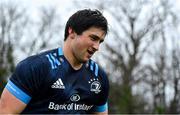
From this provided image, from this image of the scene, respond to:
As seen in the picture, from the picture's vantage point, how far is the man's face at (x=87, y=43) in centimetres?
376

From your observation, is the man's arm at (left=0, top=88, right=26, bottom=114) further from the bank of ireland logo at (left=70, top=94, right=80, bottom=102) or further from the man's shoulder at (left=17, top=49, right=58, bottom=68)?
the bank of ireland logo at (left=70, top=94, right=80, bottom=102)

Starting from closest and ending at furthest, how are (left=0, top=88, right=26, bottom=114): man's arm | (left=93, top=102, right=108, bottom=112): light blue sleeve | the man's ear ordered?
(left=0, top=88, right=26, bottom=114): man's arm < the man's ear < (left=93, top=102, right=108, bottom=112): light blue sleeve

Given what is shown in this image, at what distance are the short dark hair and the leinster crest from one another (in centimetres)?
46

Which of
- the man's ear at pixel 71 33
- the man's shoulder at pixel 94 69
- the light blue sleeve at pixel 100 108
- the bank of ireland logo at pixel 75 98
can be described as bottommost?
the light blue sleeve at pixel 100 108

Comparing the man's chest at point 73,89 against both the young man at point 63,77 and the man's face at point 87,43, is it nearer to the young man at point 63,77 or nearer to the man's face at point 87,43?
the young man at point 63,77

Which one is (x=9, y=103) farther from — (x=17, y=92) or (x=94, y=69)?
(x=94, y=69)

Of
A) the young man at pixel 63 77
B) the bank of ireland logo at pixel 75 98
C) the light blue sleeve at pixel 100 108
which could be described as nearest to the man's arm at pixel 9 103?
the young man at pixel 63 77

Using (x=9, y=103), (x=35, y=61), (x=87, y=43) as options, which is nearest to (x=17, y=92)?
(x=9, y=103)

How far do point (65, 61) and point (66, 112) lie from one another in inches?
16.0

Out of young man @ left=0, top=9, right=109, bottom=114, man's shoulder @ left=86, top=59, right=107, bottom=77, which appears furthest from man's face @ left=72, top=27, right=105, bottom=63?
man's shoulder @ left=86, top=59, right=107, bottom=77

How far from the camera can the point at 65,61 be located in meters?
3.92

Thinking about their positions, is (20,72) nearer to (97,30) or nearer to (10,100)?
(10,100)

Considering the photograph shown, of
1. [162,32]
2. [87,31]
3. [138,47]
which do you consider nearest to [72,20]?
[87,31]

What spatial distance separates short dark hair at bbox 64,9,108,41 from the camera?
3.82 meters
